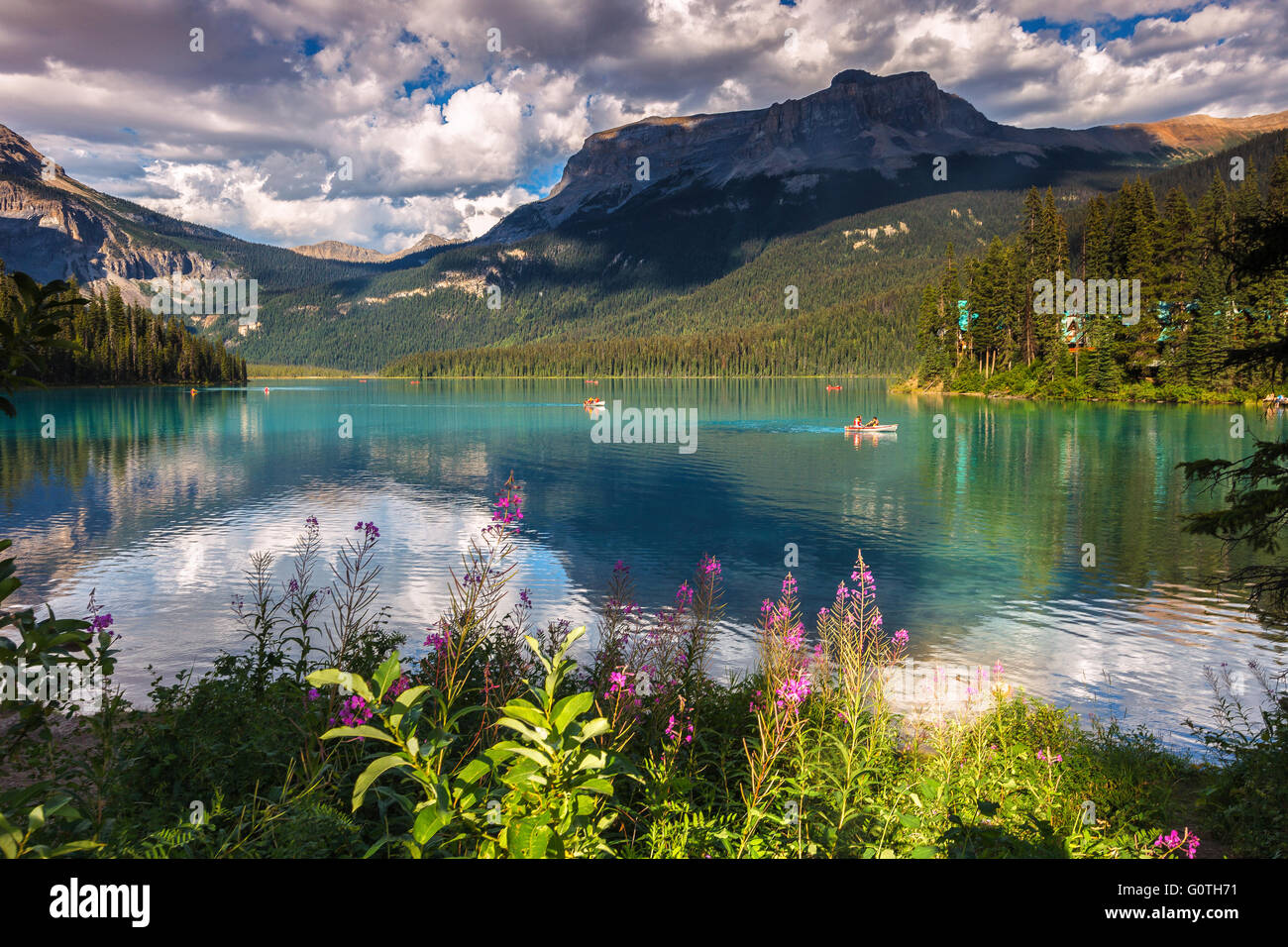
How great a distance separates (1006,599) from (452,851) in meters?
17.6

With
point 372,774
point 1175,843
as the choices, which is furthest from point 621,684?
point 1175,843

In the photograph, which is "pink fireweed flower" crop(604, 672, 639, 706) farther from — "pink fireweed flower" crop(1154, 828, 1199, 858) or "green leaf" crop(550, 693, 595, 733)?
"pink fireweed flower" crop(1154, 828, 1199, 858)

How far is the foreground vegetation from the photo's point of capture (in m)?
2.53

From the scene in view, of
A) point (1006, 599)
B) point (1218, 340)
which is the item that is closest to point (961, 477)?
point (1006, 599)

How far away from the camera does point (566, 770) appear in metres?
2.49

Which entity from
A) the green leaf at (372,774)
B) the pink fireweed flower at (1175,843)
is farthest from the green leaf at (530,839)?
the pink fireweed flower at (1175,843)

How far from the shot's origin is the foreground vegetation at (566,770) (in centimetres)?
253

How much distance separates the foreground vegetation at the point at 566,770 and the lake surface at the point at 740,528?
13.5ft

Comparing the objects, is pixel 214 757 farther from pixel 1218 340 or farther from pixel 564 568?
pixel 1218 340

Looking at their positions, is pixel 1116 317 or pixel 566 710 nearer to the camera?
pixel 566 710

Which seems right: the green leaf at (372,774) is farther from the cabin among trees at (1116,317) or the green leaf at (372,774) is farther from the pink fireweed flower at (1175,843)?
the cabin among trees at (1116,317)

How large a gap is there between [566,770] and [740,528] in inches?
962

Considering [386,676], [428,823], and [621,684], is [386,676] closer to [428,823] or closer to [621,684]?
[428,823]

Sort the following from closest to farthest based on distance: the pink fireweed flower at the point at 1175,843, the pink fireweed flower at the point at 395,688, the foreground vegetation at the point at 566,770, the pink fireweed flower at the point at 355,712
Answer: the foreground vegetation at the point at 566,770
the pink fireweed flower at the point at 355,712
the pink fireweed flower at the point at 1175,843
the pink fireweed flower at the point at 395,688
